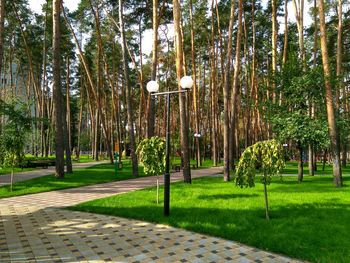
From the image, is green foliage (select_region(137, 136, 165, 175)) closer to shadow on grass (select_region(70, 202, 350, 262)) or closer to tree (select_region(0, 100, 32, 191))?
shadow on grass (select_region(70, 202, 350, 262))

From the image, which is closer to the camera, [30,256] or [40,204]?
[30,256]

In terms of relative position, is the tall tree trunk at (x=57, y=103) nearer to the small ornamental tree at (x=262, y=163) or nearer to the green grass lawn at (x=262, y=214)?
the green grass lawn at (x=262, y=214)

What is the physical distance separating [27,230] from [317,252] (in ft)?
20.4

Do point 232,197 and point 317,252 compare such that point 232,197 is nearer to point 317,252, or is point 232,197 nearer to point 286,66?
point 317,252

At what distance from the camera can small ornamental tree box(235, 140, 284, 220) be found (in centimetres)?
760

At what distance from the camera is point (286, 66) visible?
15.6 meters

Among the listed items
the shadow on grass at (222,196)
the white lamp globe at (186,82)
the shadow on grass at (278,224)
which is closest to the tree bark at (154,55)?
the shadow on grass at (222,196)

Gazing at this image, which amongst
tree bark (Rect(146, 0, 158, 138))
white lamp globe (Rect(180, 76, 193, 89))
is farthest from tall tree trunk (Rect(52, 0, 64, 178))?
white lamp globe (Rect(180, 76, 193, 89))

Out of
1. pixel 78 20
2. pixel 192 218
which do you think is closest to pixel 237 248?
pixel 192 218

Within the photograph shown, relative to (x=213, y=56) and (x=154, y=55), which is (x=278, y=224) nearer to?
(x=154, y=55)

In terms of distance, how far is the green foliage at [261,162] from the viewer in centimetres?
→ 760

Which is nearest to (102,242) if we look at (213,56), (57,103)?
(57,103)

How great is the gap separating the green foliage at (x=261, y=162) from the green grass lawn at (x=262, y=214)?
1006 mm

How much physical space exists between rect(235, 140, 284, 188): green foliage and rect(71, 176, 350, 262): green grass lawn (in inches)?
39.6
